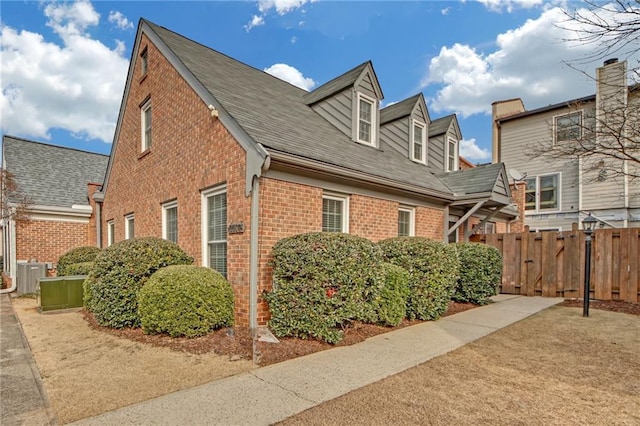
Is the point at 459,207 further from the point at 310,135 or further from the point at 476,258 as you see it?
the point at 310,135

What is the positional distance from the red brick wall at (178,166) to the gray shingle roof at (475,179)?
7.24 m

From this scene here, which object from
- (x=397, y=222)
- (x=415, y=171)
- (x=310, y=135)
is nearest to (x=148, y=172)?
(x=310, y=135)

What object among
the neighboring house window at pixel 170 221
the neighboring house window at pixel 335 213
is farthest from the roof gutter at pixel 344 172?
the neighboring house window at pixel 170 221

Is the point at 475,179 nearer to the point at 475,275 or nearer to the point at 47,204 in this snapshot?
the point at 475,275

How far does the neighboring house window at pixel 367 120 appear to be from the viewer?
10.1m

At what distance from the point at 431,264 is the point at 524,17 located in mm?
5279

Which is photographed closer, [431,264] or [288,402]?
[288,402]

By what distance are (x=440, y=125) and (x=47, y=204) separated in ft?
51.9

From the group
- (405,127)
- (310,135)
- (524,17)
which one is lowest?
(310,135)

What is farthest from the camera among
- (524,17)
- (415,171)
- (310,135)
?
(415,171)

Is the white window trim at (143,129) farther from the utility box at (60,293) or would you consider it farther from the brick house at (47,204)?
the brick house at (47,204)

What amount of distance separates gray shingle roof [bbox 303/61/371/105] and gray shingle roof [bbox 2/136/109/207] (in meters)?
11.0

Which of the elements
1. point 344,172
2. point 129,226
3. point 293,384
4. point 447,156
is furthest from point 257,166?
point 447,156

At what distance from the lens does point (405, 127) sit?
1183cm
